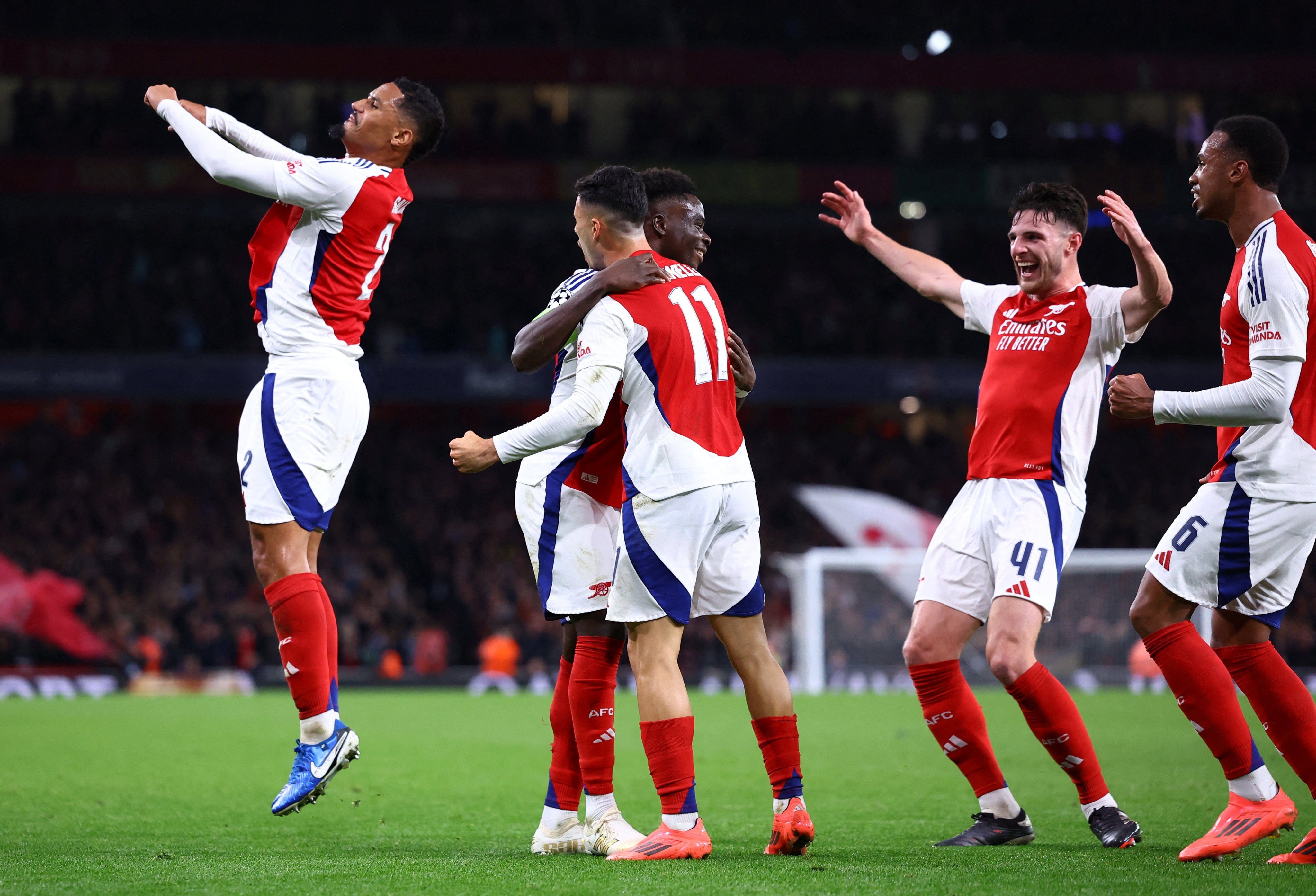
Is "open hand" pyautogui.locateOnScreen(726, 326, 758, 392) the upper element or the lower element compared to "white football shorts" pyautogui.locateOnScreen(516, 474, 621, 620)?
upper

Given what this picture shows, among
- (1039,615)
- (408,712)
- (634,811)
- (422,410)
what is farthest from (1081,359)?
(422,410)

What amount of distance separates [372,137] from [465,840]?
9.65 feet

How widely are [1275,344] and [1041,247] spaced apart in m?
1.05

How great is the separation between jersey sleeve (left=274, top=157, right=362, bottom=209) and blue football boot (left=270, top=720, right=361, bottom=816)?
2.05 m

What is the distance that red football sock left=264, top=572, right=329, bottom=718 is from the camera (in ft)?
17.0

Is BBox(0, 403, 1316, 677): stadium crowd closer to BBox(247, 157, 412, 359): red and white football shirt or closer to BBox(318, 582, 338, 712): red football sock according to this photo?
BBox(318, 582, 338, 712): red football sock

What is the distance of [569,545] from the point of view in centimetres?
515

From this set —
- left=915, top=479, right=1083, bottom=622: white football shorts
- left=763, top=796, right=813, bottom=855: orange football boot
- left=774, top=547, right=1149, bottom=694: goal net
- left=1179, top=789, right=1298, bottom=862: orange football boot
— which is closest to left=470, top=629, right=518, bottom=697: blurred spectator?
left=774, top=547, right=1149, bottom=694: goal net

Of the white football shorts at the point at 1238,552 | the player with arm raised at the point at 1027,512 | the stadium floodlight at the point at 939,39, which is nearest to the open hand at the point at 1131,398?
the white football shorts at the point at 1238,552

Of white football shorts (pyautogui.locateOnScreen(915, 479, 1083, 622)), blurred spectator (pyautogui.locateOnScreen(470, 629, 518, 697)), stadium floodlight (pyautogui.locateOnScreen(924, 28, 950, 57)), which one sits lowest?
blurred spectator (pyautogui.locateOnScreen(470, 629, 518, 697))

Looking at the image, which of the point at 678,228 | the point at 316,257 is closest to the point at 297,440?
the point at 316,257

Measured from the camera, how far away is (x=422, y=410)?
93.7ft

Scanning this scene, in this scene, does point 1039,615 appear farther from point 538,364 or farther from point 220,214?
point 220,214

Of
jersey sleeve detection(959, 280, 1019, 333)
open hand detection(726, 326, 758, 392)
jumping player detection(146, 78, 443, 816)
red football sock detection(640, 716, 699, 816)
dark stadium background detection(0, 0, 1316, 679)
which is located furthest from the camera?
dark stadium background detection(0, 0, 1316, 679)
